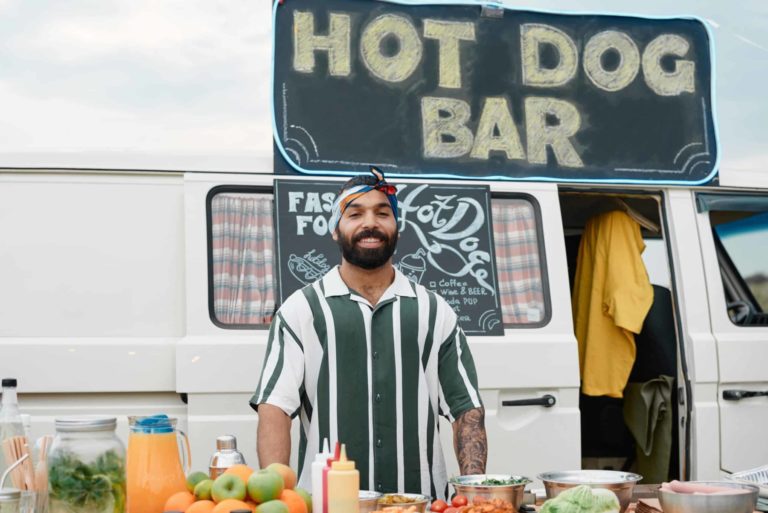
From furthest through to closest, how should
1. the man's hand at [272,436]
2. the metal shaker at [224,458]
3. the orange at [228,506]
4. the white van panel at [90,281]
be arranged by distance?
the white van panel at [90,281], the man's hand at [272,436], the metal shaker at [224,458], the orange at [228,506]

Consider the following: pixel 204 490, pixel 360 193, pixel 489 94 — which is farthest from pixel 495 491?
pixel 489 94

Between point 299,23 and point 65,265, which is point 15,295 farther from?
point 299,23

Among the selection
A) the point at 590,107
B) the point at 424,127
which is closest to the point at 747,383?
the point at 590,107

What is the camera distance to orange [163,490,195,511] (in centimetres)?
240

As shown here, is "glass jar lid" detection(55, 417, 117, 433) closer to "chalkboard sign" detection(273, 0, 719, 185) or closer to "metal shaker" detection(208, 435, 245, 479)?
"metal shaker" detection(208, 435, 245, 479)

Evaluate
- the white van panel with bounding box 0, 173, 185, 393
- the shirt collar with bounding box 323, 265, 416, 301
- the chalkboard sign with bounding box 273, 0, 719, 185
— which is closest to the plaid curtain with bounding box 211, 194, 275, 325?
the white van panel with bounding box 0, 173, 185, 393

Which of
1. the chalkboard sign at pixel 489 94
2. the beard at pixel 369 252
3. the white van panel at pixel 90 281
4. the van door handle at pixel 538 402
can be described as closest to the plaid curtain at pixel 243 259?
the white van panel at pixel 90 281

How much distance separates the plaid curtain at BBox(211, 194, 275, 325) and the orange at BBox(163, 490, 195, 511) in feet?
6.33

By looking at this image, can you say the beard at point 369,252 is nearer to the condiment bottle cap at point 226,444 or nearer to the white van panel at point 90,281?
the condiment bottle cap at point 226,444

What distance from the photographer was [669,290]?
209 inches

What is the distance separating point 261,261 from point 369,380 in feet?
3.53

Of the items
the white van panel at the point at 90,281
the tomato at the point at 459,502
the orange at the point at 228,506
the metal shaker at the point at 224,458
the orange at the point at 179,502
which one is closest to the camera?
the orange at the point at 228,506

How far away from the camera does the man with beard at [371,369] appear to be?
11.6 feet

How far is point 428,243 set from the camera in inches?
180
